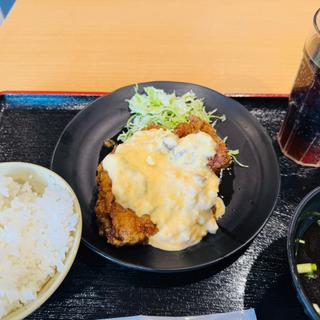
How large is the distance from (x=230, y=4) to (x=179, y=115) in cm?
128

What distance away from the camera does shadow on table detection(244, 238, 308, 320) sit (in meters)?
1.38

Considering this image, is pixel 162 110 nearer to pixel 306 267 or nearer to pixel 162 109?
pixel 162 109

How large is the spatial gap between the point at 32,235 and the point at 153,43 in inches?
64.6

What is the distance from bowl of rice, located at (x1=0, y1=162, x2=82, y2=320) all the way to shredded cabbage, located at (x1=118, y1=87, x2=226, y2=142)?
1.86 feet

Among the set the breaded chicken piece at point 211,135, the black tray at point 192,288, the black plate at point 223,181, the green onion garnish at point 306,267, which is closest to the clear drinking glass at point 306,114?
the black plate at point 223,181

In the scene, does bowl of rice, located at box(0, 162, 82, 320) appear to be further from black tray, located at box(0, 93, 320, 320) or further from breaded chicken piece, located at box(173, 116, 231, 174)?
breaded chicken piece, located at box(173, 116, 231, 174)

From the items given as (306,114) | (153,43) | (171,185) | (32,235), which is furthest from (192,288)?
(153,43)

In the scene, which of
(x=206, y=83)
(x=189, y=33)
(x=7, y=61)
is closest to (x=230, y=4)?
(x=189, y=33)

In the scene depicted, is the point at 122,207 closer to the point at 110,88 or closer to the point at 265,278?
the point at 265,278

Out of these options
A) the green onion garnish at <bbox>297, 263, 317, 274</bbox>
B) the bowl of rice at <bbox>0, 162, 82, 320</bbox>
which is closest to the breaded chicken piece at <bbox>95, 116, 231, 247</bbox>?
the bowl of rice at <bbox>0, 162, 82, 320</bbox>

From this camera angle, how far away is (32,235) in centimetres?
132

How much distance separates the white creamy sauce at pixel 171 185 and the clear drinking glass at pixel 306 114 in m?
0.48

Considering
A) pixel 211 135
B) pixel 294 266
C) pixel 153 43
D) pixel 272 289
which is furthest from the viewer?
pixel 153 43

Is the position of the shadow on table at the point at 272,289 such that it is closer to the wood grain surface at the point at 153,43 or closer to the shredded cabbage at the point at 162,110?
the shredded cabbage at the point at 162,110
